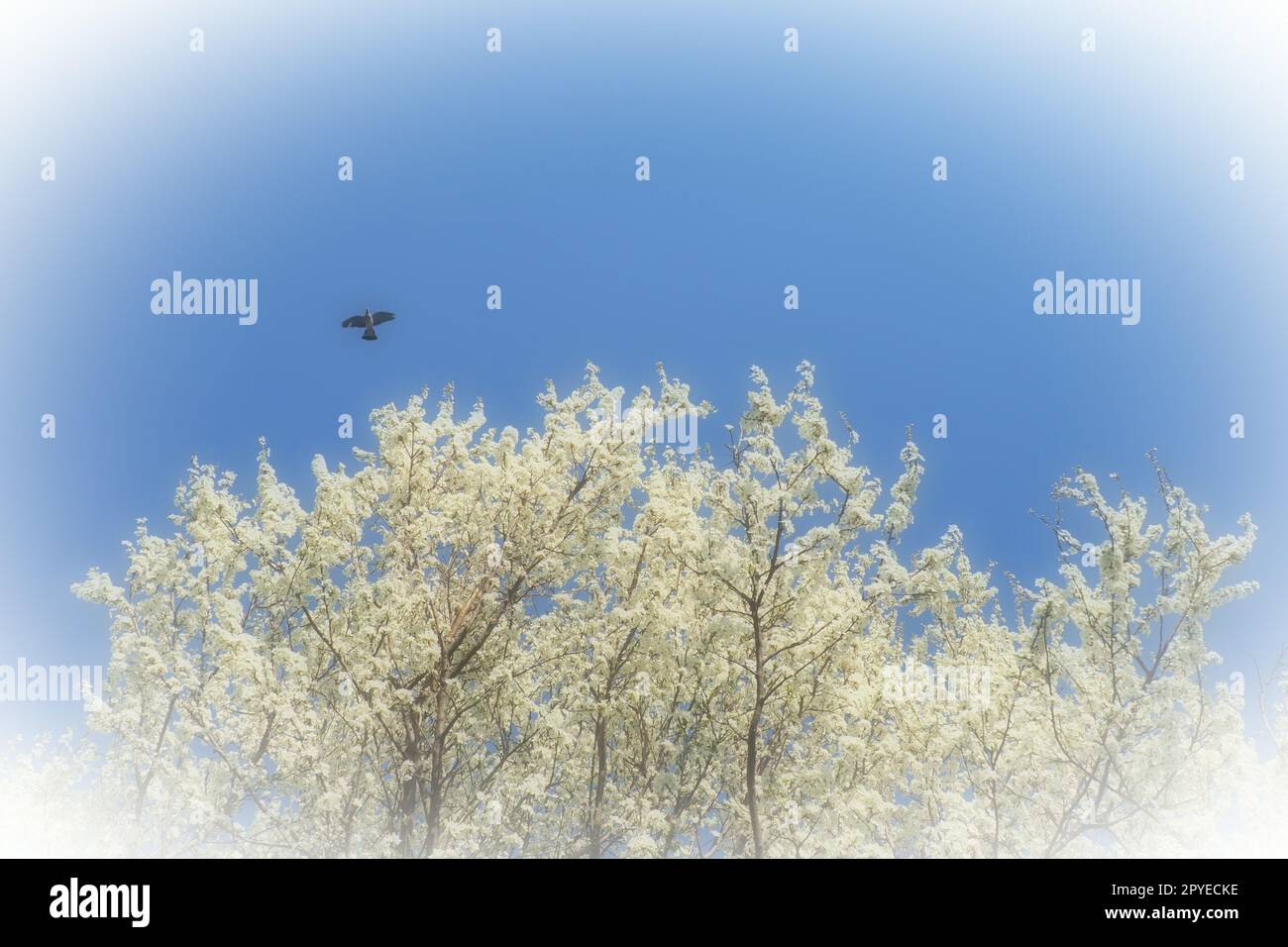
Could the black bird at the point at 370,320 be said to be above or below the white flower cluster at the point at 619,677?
above

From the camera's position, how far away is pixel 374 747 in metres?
15.1

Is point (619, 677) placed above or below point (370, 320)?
below

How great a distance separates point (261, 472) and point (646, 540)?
6.97 m

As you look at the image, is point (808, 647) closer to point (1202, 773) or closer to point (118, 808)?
point (1202, 773)
